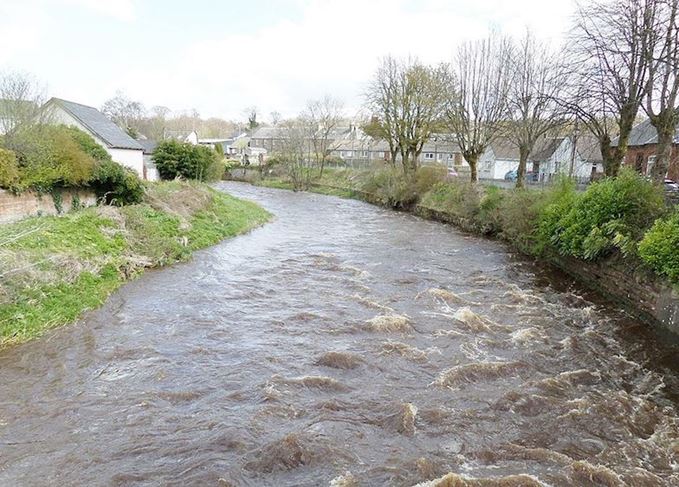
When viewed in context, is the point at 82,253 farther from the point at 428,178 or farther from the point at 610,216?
the point at 428,178

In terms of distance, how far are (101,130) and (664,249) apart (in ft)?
103

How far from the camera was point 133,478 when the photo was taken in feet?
17.8

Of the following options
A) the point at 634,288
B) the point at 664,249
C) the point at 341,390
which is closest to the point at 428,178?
the point at 634,288

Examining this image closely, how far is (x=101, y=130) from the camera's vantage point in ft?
101

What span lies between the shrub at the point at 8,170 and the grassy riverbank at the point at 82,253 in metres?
1.41

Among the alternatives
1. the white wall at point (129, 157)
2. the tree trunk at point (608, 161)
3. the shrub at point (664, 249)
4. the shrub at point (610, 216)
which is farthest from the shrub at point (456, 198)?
the white wall at point (129, 157)

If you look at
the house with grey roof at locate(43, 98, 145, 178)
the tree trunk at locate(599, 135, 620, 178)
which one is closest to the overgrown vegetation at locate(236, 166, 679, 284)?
the tree trunk at locate(599, 135, 620, 178)

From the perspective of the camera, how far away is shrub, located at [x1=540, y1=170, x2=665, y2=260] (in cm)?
1285

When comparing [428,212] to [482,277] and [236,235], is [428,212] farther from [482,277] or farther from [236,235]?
[482,277]

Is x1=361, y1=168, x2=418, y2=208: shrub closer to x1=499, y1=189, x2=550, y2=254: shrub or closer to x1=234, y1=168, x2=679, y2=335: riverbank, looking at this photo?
x1=234, y1=168, x2=679, y2=335: riverbank

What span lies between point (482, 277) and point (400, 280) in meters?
2.74

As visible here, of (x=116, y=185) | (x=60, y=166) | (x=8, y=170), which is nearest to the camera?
(x=8, y=170)

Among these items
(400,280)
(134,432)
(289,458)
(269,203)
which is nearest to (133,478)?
(134,432)

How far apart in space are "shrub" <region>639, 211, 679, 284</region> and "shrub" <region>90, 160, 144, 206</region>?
59.1 ft
